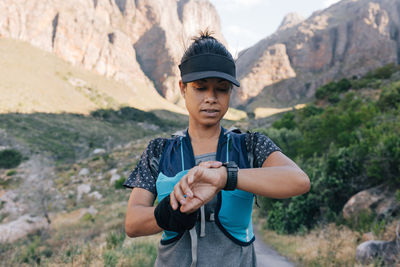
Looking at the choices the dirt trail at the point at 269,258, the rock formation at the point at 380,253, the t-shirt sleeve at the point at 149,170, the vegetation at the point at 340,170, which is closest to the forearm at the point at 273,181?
the t-shirt sleeve at the point at 149,170

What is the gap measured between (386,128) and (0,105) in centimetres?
5822

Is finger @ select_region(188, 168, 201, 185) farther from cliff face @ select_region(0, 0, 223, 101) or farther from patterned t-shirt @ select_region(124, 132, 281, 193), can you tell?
cliff face @ select_region(0, 0, 223, 101)

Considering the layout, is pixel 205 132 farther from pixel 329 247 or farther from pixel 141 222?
pixel 329 247

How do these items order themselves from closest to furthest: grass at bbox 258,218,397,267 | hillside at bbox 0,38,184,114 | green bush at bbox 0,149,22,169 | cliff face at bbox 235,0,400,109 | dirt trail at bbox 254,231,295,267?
grass at bbox 258,218,397,267
dirt trail at bbox 254,231,295,267
green bush at bbox 0,149,22,169
hillside at bbox 0,38,184,114
cliff face at bbox 235,0,400,109

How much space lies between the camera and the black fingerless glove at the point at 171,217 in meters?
1.29

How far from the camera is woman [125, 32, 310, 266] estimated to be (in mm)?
1327

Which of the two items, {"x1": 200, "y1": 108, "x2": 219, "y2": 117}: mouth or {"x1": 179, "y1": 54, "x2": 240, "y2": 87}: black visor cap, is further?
{"x1": 200, "y1": 108, "x2": 219, "y2": 117}: mouth

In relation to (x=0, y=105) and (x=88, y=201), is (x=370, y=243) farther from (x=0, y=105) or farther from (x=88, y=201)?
(x=0, y=105)

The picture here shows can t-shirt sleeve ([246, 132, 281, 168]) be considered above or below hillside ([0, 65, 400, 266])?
above

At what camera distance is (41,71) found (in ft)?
232

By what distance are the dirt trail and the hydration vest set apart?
522 cm

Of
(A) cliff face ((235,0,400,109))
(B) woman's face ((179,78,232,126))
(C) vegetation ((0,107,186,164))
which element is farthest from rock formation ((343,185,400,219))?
(A) cliff face ((235,0,400,109))

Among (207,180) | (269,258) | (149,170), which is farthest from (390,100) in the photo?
(207,180)

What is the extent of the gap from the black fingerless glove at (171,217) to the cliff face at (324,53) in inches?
3726
